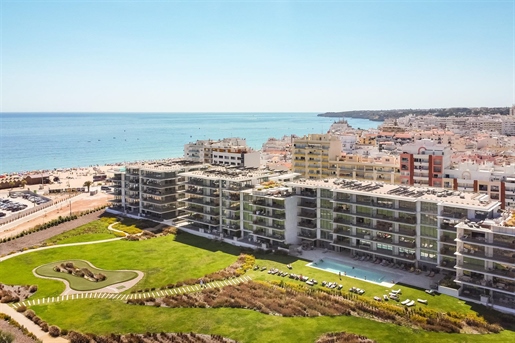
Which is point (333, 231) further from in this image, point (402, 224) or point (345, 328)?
point (345, 328)

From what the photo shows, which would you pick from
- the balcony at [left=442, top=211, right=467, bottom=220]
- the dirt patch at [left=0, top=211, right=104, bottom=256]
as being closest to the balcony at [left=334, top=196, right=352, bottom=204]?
the balcony at [left=442, top=211, right=467, bottom=220]

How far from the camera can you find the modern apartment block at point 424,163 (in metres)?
90.6

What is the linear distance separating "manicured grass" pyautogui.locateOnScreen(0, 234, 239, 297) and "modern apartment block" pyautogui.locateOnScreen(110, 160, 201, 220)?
43.1ft

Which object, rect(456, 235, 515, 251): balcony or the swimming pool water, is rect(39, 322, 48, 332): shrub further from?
rect(456, 235, 515, 251): balcony

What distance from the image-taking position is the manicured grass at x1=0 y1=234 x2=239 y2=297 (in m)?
59.2

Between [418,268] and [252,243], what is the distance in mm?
26137

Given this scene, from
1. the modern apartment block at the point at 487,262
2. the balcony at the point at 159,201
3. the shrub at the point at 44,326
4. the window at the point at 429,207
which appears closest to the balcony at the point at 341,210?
the window at the point at 429,207

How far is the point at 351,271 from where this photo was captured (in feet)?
196

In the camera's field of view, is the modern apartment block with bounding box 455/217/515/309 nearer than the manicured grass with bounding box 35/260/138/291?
Yes

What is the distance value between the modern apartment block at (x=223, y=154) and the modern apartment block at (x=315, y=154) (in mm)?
13361

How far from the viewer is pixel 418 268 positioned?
5856cm

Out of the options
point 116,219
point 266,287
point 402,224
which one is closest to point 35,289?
point 266,287

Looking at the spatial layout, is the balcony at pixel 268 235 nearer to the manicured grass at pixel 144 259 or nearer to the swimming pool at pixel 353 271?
the manicured grass at pixel 144 259

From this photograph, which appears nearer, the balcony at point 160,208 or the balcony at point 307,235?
the balcony at point 307,235
